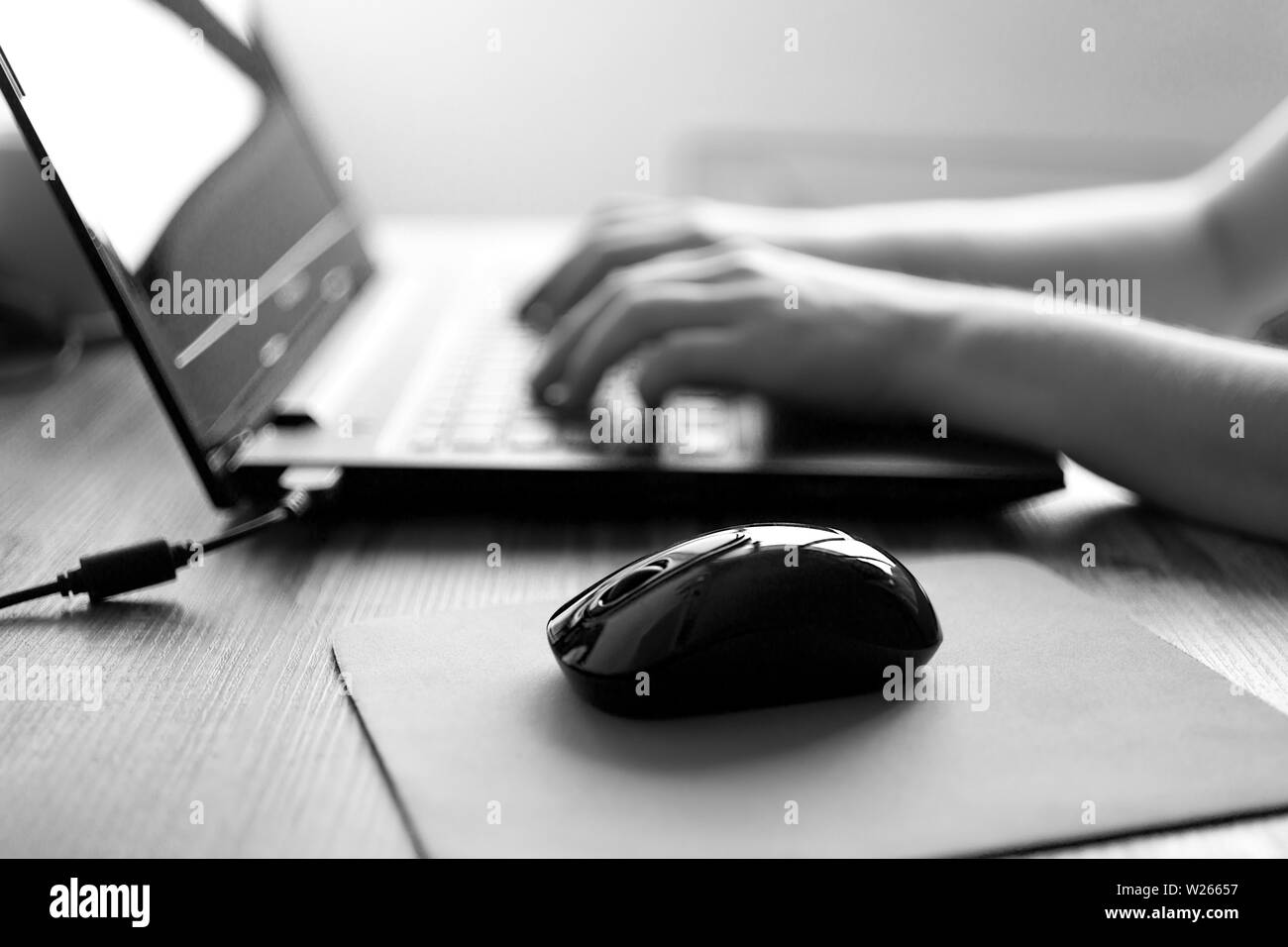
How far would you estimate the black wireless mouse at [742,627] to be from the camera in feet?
1.14

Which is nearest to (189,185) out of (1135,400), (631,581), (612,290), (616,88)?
(612,290)

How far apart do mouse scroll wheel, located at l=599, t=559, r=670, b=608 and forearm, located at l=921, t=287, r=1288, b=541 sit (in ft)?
0.86

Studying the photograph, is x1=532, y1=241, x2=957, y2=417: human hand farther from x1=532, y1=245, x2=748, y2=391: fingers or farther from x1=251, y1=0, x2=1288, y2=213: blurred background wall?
x1=251, y1=0, x2=1288, y2=213: blurred background wall

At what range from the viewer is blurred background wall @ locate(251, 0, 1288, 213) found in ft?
5.80

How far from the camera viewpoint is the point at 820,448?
22.2 inches

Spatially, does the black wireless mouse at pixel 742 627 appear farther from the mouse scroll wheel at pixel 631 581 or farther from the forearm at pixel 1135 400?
the forearm at pixel 1135 400

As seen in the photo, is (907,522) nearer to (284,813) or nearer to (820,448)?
(820,448)

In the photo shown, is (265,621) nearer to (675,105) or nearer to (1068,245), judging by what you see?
(1068,245)

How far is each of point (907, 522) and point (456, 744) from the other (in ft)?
0.89

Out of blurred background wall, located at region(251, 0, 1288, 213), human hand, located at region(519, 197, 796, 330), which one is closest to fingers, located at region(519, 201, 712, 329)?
human hand, located at region(519, 197, 796, 330)

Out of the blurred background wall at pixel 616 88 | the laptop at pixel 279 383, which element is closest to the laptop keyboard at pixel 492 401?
the laptop at pixel 279 383

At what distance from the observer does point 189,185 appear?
0.60 metres
